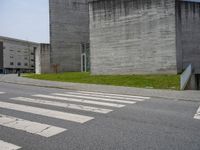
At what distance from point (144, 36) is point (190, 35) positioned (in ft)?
18.7

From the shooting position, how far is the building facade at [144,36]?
20531mm

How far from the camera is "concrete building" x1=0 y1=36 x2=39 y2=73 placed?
271 feet

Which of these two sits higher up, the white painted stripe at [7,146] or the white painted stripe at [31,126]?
the white painted stripe at [31,126]

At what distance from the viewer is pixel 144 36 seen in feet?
70.7

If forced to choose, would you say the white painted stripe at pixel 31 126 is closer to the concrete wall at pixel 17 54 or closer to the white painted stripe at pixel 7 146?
the white painted stripe at pixel 7 146

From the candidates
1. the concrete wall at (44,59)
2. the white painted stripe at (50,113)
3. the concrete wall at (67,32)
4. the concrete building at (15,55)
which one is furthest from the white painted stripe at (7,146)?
the concrete building at (15,55)

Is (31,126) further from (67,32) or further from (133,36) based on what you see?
(67,32)

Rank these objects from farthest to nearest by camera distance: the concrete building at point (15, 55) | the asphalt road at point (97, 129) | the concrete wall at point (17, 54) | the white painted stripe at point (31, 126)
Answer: the concrete wall at point (17, 54)
the concrete building at point (15, 55)
the white painted stripe at point (31, 126)
the asphalt road at point (97, 129)

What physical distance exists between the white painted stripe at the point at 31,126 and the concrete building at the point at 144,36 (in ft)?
56.6

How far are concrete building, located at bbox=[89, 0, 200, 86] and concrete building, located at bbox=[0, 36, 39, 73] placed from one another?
2324 inches

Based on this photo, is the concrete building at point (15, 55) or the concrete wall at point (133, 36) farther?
the concrete building at point (15, 55)

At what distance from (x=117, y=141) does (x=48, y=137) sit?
136 cm

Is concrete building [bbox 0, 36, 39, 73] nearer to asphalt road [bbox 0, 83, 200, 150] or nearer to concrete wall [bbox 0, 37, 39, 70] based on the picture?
concrete wall [bbox 0, 37, 39, 70]

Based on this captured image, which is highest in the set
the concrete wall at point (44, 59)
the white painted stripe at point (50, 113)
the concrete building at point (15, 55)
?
the concrete building at point (15, 55)
